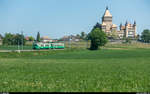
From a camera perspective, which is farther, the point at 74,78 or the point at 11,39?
the point at 11,39

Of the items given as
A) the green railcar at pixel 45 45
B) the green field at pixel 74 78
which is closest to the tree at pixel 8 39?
the green railcar at pixel 45 45

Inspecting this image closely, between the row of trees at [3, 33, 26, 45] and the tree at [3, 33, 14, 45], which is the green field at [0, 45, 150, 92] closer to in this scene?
the row of trees at [3, 33, 26, 45]

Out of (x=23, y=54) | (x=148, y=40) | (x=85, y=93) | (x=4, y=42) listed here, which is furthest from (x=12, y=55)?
(x=148, y=40)

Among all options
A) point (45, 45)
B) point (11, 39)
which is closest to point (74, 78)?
point (45, 45)

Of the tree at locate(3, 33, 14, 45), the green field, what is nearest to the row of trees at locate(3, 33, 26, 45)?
the tree at locate(3, 33, 14, 45)

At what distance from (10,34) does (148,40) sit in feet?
392

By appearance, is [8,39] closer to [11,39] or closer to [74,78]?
[11,39]

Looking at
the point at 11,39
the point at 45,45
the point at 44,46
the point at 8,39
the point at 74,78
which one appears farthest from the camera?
the point at 11,39

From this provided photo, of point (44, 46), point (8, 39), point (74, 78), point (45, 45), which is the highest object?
point (8, 39)

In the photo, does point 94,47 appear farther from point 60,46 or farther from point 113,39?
point 113,39

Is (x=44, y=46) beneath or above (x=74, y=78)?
beneath

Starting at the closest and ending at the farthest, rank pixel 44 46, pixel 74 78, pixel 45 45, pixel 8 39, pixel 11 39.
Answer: pixel 74 78, pixel 44 46, pixel 45 45, pixel 8 39, pixel 11 39

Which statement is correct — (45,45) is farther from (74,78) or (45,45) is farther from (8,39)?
(74,78)

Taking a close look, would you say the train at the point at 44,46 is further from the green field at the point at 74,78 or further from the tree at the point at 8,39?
the green field at the point at 74,78
